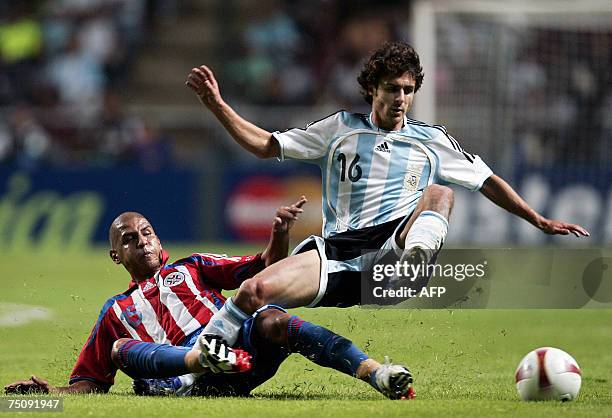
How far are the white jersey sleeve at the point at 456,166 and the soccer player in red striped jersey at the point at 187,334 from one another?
1.03 metres

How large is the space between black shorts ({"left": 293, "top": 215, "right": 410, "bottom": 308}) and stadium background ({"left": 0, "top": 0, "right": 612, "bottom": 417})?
2.98m

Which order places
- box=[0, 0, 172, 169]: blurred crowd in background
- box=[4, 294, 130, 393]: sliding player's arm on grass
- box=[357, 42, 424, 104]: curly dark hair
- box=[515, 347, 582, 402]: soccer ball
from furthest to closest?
box=[0, 0, 172, 169]: blurred crowd in background → box=[357, 42, 424, 104]: curly dark hair → box=[4, 294, 130, 393]: sliding player's arm on grass → box=[515, 347, 582, 402]: soccer ball

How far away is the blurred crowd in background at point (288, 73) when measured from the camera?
15721 mm

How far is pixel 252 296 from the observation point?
6.16 m

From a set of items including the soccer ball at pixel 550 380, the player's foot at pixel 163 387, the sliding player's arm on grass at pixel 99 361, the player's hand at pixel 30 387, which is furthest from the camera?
the sliding player's arm on grass at pixel 99 361

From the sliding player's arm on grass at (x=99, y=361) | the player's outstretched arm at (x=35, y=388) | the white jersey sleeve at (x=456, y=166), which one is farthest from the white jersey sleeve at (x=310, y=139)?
the player's outstretched arm at (x=35, y=388)

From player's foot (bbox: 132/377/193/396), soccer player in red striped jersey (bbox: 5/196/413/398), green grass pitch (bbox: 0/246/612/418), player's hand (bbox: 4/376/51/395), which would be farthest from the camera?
player's foot (bbox: 132/377/193/396)

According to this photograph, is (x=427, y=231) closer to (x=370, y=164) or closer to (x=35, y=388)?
(x=370, y=164)

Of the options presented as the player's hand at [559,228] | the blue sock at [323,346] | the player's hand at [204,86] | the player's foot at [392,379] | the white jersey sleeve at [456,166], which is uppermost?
the player's hand at [204,86]

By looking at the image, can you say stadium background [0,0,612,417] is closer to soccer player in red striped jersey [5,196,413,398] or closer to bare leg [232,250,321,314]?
soccer player in red striped jersey [5,196,413,398]

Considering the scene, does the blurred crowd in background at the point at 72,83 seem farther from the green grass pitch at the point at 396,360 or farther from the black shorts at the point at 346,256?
the black shorts at the point at 346,256

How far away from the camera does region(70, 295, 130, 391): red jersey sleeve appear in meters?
6.55

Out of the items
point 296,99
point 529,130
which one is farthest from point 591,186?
point 296,99

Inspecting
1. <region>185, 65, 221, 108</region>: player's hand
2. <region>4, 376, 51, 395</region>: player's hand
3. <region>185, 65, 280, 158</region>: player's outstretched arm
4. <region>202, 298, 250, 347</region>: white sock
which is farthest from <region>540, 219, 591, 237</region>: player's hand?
<region>4, 376, 51, 395</region>: player's hand
